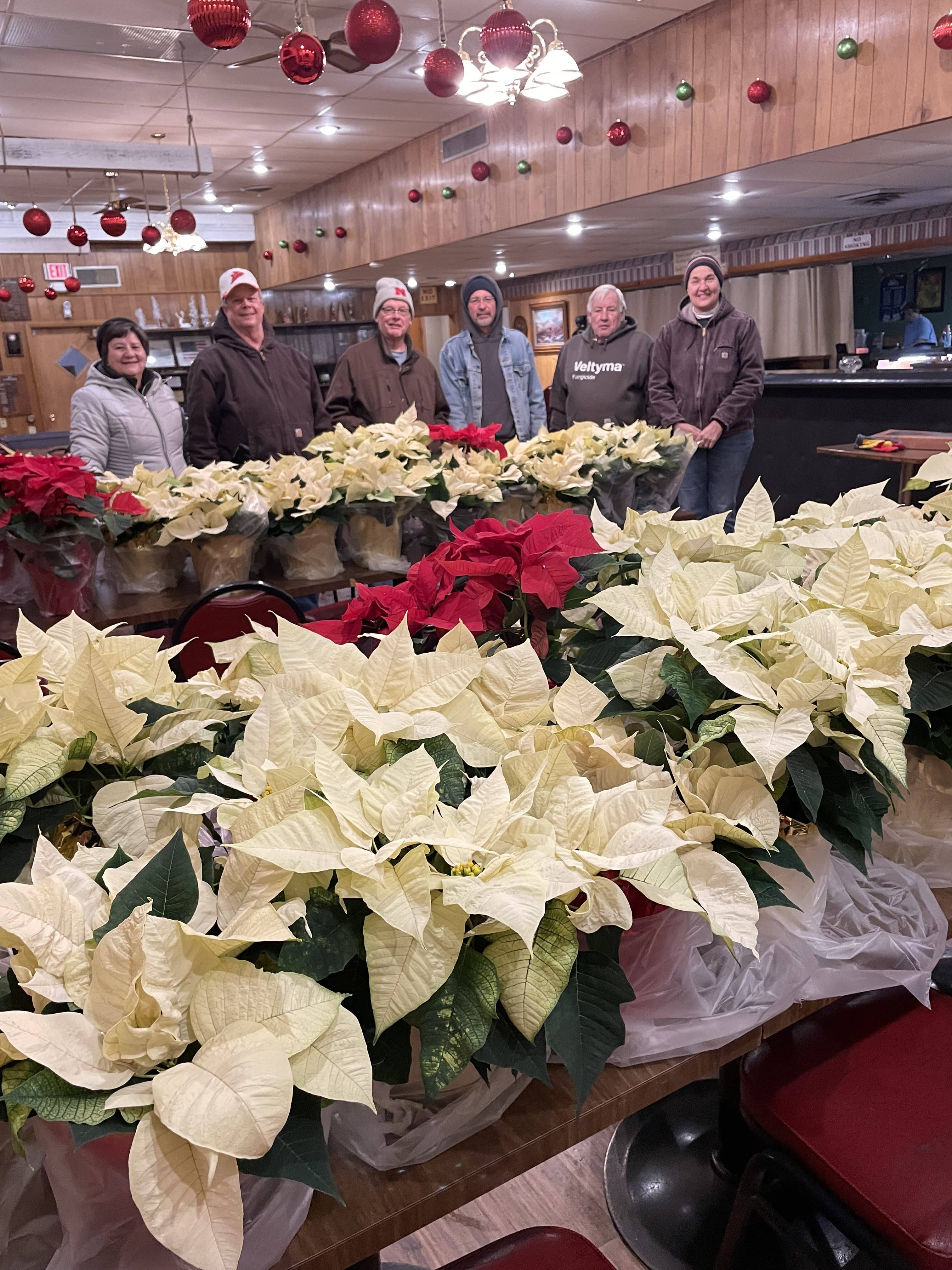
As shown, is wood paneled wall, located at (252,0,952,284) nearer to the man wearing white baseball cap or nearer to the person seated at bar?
the man wearing white baseball cap

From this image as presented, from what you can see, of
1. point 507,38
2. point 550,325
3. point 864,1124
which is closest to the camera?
point 864,1124

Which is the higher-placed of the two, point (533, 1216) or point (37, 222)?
point (37, 222)

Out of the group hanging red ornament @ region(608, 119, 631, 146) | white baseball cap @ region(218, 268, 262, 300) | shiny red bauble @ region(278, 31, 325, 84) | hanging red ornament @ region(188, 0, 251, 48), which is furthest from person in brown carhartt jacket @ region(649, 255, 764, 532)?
hanging red ornament @ region(188, 0, 251, 48)

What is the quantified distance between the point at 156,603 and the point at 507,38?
2.16m

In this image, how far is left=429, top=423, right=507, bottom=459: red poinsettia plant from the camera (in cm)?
307

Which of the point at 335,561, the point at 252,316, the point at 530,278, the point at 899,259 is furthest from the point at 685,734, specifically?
the point at 530,278

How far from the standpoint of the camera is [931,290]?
28.1 feet

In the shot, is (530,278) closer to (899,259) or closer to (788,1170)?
(899,259)

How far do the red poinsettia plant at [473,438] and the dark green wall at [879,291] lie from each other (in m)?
7.18

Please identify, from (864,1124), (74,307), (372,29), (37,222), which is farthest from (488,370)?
(74,307)

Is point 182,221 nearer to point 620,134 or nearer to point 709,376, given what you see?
point 620,134

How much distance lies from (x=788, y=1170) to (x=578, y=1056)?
1.96ft

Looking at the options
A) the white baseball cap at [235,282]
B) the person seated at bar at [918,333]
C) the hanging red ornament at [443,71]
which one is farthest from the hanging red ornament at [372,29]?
the person seated at bar at [918,333]

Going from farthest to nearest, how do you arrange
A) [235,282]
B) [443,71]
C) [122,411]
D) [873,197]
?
1. [873,197]
2. [235,282]
3. [122,411]
4. [443,71]
